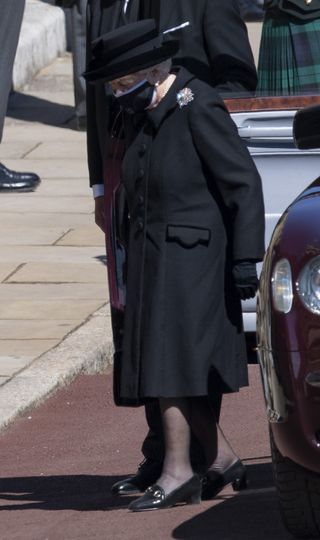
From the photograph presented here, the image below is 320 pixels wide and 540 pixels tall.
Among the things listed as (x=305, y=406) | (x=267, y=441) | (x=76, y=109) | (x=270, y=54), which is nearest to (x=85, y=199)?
(x=76, y=109)

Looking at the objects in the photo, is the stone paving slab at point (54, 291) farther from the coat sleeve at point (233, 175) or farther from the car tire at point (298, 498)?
the car tire at point (298, 498)

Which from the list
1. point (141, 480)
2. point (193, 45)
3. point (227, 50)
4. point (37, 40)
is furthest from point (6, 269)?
point (37, 40)

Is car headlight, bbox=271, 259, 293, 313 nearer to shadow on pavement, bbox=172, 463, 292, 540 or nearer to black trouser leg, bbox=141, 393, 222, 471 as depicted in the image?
shadow on pavement, bbox=172, 463, 292, 540

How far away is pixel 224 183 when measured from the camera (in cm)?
575

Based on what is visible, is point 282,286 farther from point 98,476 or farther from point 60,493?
point 98,476

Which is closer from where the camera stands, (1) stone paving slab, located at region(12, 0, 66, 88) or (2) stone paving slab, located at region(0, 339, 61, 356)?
(2) stone paving slab, located at region(0, 339, 61, 356)

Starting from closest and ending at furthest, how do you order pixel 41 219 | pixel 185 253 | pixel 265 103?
pixel 185 253, pixel 265 103, pixel 41 219

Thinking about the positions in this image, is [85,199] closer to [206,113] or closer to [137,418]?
[137,418]

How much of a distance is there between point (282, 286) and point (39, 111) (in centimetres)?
1012

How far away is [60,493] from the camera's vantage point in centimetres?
641

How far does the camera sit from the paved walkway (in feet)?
28.0

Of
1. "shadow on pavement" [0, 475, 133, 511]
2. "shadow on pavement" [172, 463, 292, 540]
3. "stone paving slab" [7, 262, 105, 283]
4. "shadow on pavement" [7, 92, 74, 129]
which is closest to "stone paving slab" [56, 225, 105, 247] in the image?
"stone paving slab" [7, 262, 105, 283]

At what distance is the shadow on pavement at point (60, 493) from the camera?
618 cm

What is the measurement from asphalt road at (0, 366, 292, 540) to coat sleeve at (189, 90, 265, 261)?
34.9 inches
